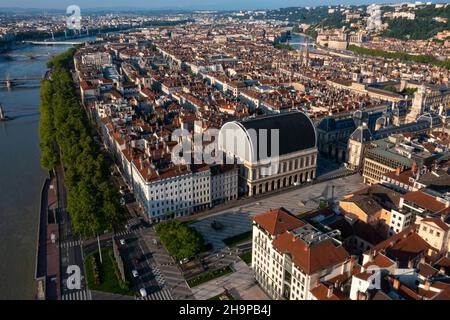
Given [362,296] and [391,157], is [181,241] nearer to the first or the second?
[362,296]

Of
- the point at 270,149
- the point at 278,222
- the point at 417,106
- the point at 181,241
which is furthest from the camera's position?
the point at 417,106

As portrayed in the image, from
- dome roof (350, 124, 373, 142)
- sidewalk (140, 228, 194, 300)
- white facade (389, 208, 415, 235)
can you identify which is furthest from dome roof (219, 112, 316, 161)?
white facade (389, 208, 415, 235)

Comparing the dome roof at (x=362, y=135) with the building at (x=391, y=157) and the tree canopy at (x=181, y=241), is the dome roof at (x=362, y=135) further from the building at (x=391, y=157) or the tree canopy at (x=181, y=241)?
the tree canopy at (x=181, y=241)

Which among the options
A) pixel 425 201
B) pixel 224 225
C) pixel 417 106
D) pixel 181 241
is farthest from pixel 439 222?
pixel 417 106

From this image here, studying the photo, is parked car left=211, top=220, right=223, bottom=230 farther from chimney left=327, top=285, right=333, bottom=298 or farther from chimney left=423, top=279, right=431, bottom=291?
A: chimney left=423, top=279, right=431, bottom=291

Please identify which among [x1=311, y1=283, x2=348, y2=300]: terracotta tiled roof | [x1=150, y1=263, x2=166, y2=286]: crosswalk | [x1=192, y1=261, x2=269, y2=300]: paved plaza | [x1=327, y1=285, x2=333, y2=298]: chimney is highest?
[x1=327, y1=285, x2=333, y2=298]: chimney

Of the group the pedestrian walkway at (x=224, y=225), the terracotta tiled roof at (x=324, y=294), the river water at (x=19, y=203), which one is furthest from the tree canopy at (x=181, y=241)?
the terracotta tiled roof at (x=324, y=294)
